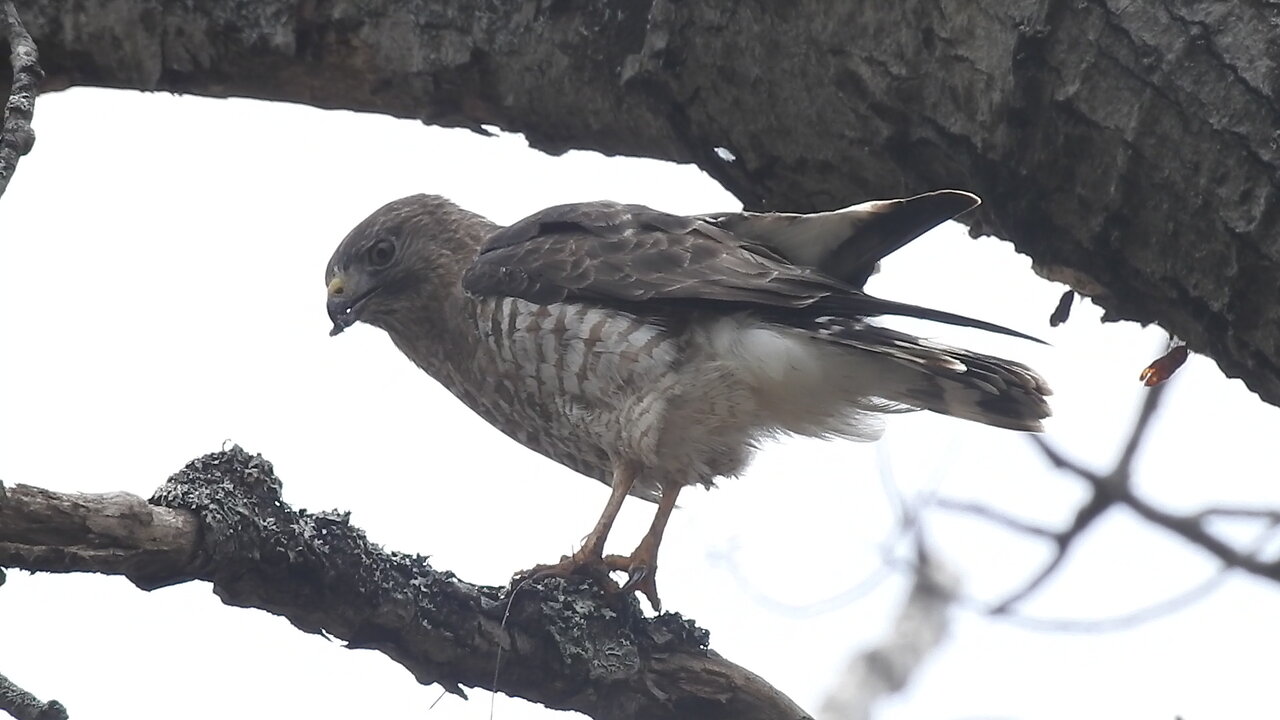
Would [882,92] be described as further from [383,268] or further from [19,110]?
[383,268]

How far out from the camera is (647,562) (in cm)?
352

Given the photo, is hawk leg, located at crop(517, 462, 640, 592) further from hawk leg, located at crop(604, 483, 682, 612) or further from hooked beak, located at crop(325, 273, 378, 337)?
hooked beak, located at crop(325, 273, 378, 337)

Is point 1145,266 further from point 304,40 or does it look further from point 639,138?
Answer: point 304,40

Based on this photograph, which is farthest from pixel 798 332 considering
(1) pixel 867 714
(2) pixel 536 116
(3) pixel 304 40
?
(1) pixel 867 714

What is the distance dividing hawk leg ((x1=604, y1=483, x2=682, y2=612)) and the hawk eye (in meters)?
1.49

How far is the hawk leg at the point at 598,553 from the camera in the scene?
3.13 metres

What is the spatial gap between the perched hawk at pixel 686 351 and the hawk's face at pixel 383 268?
0.48 meters

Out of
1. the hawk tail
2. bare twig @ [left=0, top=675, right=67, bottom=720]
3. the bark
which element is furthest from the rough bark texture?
bare twig @ [left=0, top=675, right=67, bottom=720]

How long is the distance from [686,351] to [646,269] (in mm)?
270

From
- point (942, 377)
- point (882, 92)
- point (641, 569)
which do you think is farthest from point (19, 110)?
point (942, 377)

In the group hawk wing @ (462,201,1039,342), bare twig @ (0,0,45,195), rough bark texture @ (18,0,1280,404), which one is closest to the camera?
bare twig @ (0,0,45,195)

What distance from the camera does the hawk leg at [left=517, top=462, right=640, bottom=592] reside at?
313 centimetres

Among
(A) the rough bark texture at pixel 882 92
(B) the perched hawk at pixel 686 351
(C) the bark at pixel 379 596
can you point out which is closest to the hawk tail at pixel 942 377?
(B) the perched hawk at pixel 686 351

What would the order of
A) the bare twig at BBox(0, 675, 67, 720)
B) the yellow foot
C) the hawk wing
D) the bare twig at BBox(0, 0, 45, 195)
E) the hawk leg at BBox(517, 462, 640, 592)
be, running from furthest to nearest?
the yellow foot → the hawk wing → the hawk leg at BBox(517, 462, 640, 592) → the bare twig at BBox(0, 0, 45, 195) → the bare twig at BBox(0, 675, 67, 720)
